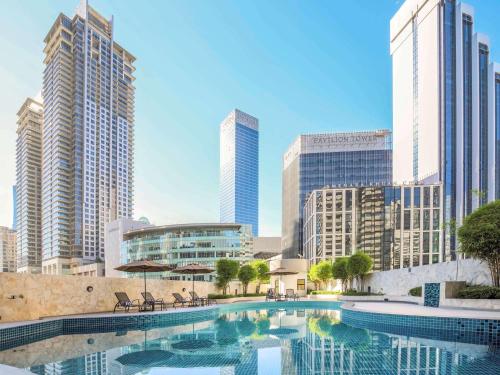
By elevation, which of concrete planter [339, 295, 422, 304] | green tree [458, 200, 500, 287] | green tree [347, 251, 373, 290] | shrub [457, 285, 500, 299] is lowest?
concrete planter [339, 295, 422, 304]

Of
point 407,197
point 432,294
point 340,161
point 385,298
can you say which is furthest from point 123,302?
point 340,161

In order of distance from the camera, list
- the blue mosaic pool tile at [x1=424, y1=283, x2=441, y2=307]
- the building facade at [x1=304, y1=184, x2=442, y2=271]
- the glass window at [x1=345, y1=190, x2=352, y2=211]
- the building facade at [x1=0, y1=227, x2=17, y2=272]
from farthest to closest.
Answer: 1. the building facade at [x1=0, y1=227, x2=17, y2=272]
2. the glass window at [x1=345, y1=190, x2=352, y2=211]
3. the building facade at [x1=304, y1=184, x2=442, y2=271]
4. the blue mosaic pool tile at [x1=424, y1=283, x2=441, y2=307]

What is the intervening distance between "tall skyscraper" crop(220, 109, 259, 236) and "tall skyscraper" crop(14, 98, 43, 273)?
77.9 m

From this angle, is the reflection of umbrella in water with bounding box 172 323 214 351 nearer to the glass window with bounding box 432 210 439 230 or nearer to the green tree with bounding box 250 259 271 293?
the green tree with bounding box 250 259 271 293

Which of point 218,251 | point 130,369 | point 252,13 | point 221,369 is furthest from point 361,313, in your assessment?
point 218,251

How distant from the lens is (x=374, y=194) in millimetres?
63000

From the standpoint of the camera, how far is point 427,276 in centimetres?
1872

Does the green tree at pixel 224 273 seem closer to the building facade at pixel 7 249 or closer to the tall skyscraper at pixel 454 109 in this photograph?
the tall skyscraper at pixel 454 109

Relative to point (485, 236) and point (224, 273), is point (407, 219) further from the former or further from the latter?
point (485, 236)

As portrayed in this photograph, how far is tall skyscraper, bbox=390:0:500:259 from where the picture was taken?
7531cm

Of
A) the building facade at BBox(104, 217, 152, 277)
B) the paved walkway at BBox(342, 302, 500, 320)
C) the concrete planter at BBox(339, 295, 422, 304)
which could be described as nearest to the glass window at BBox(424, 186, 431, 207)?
the concrete planter at BBox(339, 295, 422, 304)

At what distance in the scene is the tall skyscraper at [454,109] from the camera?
7531 centimetres

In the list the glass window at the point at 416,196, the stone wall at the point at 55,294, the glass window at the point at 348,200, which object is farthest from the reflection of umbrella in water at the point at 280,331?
the glass window at the point at 416,196

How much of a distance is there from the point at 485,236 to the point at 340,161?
73.9m
